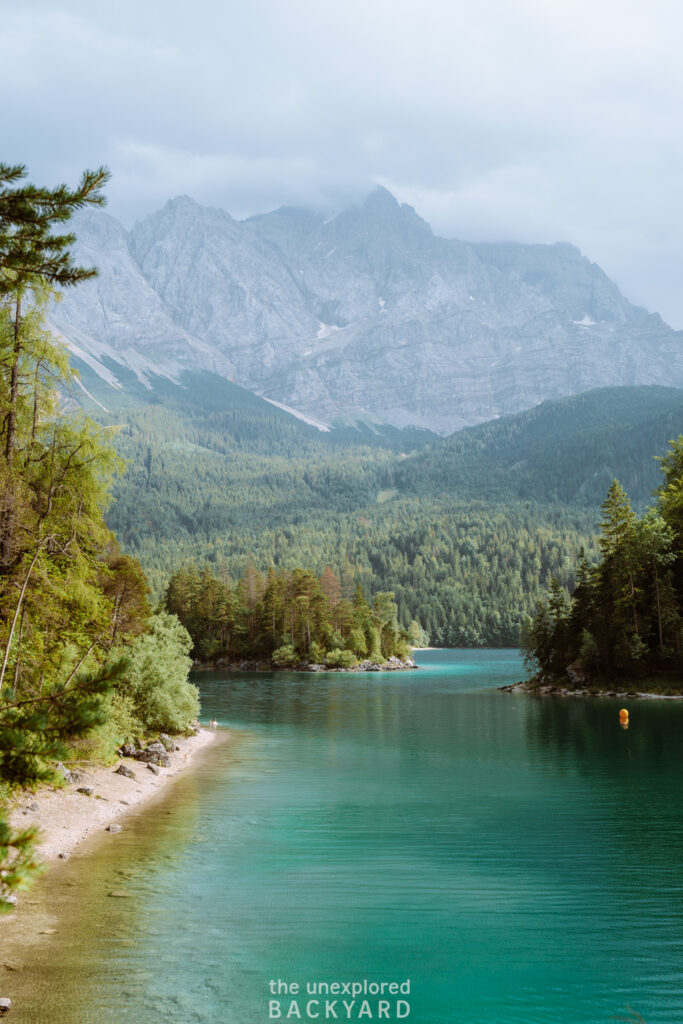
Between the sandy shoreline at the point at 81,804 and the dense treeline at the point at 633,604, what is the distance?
58.7m

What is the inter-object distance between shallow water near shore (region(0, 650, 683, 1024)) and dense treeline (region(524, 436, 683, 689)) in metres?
39.8

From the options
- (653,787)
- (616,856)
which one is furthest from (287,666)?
(616,856)

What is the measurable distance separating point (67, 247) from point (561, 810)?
30.2 meters

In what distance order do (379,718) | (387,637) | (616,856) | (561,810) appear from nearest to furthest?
(616,856)
(561,810)
(379,718)
(387,637)

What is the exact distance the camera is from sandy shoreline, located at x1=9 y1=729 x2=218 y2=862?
2405cm

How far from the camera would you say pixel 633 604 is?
81.2 m

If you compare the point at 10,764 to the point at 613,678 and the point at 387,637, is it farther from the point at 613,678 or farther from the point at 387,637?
the point at 387,637

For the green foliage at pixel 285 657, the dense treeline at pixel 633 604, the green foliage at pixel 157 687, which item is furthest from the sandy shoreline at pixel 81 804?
the green foliage at pixel 285 657

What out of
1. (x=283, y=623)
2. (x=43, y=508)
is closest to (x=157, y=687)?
(x=43, y=508)

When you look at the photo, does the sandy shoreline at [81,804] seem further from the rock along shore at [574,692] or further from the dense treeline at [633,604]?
the dense treeline at [633,604]

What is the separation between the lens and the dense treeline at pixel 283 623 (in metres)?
154

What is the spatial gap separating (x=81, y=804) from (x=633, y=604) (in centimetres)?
6636

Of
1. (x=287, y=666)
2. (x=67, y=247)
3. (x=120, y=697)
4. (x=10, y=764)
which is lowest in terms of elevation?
(x=287, y=666)

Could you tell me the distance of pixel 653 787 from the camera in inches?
1437
